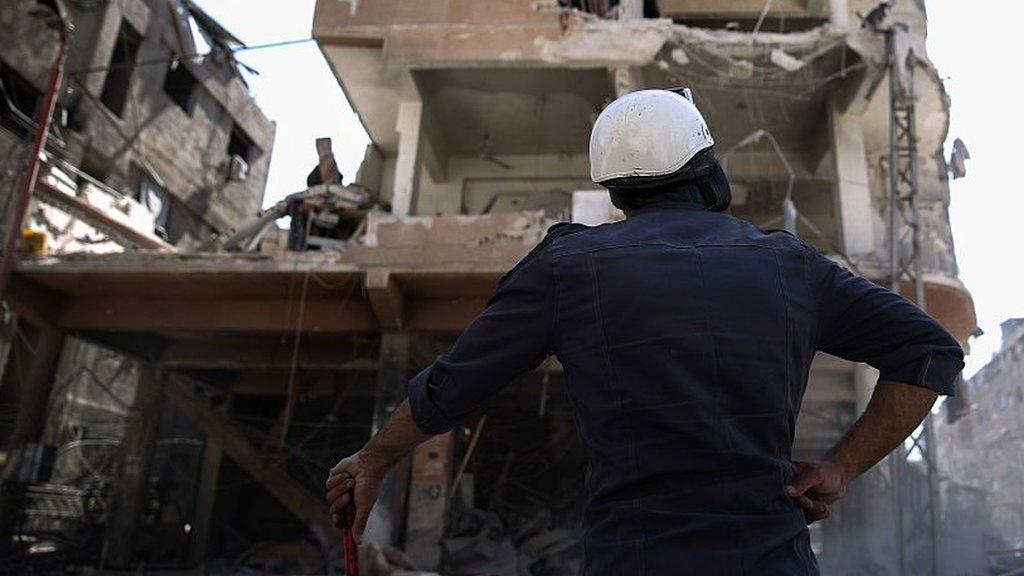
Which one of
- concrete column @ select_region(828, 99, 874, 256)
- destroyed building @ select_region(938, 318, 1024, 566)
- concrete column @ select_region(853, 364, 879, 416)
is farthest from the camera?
concrete column @ select_region(828, 99, 874, 256)

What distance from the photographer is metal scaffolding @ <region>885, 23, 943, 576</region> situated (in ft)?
26.8

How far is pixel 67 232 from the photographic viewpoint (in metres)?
12.6

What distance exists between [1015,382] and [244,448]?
9957 mm

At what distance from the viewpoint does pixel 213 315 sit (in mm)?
9773

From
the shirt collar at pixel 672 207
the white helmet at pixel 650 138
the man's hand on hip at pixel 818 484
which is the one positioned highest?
the white helmet at pixel 650 138

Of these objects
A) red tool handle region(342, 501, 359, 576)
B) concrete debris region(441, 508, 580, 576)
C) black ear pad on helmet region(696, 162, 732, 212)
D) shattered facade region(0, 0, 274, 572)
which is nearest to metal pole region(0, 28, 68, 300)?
shattered facade region(0, 0, 274, 572)

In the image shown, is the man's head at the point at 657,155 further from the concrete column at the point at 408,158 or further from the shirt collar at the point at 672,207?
the concrete column at the point at 408,158

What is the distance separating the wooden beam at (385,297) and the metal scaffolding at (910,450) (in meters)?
5.45

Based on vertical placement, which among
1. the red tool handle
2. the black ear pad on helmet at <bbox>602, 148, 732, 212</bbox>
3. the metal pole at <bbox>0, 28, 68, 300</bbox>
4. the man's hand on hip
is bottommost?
the red tool handle

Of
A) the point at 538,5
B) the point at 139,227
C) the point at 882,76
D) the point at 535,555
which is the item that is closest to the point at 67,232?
the point at 139,227

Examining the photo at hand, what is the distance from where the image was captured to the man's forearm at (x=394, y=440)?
1452 millimetres

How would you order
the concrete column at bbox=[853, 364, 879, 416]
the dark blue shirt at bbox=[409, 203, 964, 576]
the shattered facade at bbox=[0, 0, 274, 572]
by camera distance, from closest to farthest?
the dark blue shirt at bbox=[409, 203, 964, 576], the concrete column at bbox=[853, 364, 879, 416], the shattered facade at bbox=[0, 0, 274, 572]

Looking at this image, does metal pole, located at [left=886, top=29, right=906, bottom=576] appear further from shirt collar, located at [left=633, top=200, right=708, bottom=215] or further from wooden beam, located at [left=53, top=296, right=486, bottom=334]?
shirt collar, located at [left=633, top=200, right=708, bottom=215]

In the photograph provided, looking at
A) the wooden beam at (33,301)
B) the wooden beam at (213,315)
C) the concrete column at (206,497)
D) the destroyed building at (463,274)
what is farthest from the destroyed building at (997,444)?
the wooden beam at (33,301)
